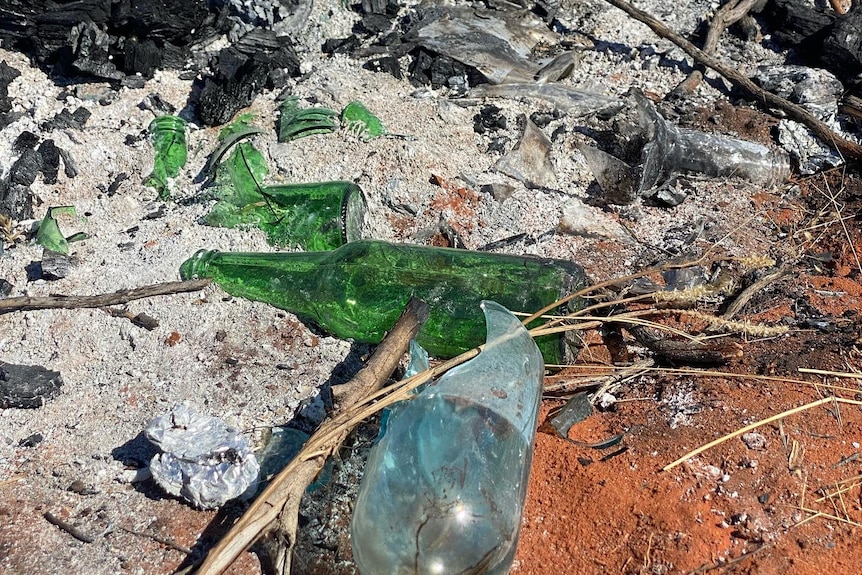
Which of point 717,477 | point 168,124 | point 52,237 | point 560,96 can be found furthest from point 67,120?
point 717,477

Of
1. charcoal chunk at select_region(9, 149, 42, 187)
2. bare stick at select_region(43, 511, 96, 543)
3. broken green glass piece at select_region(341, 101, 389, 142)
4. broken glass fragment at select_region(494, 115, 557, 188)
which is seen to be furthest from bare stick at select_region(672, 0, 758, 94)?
bare stick at select_region(43, 511, 96, 543)

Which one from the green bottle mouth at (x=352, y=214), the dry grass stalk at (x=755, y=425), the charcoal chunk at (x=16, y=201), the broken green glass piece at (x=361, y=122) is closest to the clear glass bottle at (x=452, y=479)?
the dry grass stalk at (x=755, y=425)

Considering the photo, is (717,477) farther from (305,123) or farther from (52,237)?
(52,237)

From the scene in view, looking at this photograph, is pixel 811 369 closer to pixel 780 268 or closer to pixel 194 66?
pixel 780 268

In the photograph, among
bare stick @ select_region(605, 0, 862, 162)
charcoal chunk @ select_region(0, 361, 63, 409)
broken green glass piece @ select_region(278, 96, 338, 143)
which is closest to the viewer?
charcoal chunk @ select_region(0, 361, 63, 409)

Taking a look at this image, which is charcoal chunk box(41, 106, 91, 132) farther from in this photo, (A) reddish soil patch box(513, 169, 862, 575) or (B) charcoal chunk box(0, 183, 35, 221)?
(A) reddish soil patch box(513, 169, 862, 575)

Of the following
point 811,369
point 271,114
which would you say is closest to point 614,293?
point 811,369
